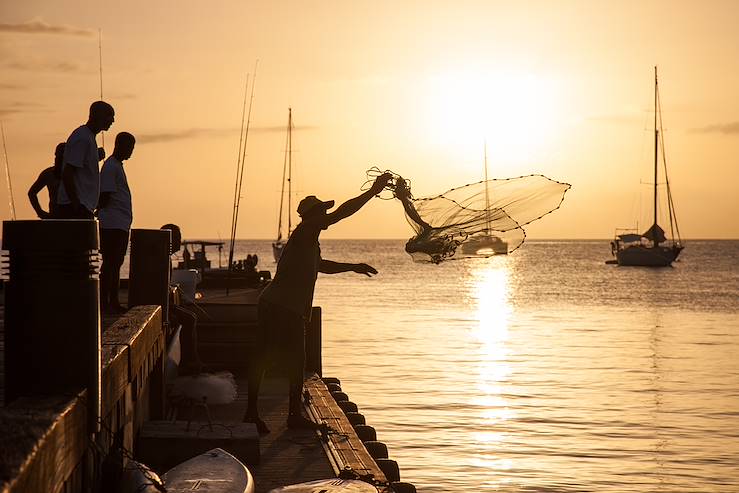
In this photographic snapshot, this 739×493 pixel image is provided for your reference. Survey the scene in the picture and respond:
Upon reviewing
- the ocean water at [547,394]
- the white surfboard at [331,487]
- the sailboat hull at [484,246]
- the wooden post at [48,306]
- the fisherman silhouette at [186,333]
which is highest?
the sailboat hull at [484,246]

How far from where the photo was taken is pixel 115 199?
11422 mm

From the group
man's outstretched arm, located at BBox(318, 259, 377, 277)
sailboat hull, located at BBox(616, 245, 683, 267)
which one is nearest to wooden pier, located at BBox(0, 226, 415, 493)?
man's outstretched arm, located at BBox(318, 259, 377, 277)

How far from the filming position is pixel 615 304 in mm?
74625

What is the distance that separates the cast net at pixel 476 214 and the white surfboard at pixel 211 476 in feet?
12.6

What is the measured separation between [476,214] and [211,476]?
16.7 ft

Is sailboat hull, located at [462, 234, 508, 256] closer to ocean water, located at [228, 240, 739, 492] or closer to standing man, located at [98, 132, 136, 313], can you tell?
standing man, located at [98, 132, 136, 313]

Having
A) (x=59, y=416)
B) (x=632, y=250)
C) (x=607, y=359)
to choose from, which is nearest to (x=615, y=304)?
(x=607, y=359)

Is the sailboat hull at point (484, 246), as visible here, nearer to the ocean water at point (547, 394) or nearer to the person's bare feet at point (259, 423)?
the person's bare feet at point (259, 423)

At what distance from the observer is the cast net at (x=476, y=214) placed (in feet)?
39.2

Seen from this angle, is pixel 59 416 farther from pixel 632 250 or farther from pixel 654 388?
pixel 632 250

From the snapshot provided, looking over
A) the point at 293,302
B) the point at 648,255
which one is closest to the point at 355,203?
the point at 293,302

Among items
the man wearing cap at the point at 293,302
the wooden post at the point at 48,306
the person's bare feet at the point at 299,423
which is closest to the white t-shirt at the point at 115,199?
the man wearing cap at the point at 293,302

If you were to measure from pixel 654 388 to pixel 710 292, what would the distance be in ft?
201

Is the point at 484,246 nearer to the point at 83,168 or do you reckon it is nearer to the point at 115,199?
the point at 115,199
